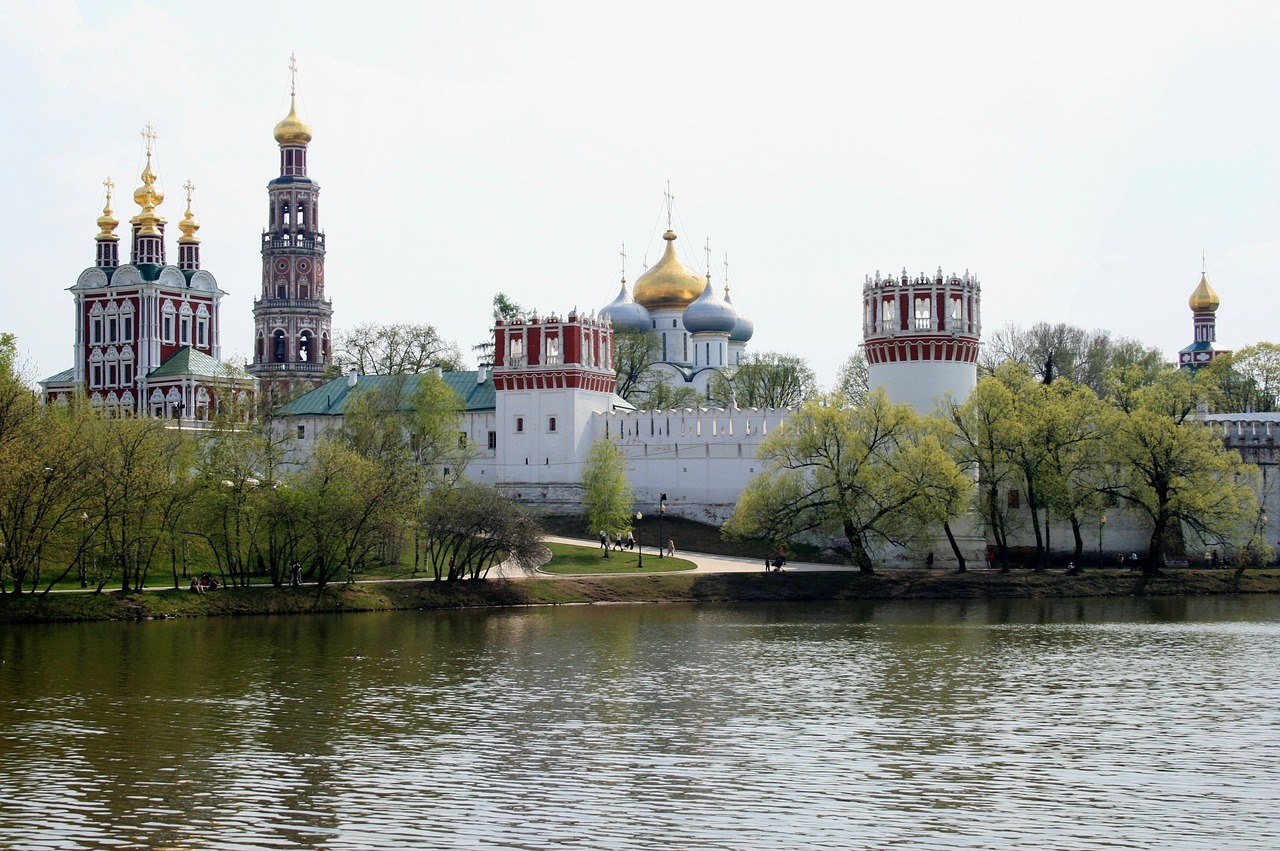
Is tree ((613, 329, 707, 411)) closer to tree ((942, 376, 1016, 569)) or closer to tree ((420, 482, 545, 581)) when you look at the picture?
tree ((942, 376, 1016, 569))

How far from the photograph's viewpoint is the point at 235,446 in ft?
137

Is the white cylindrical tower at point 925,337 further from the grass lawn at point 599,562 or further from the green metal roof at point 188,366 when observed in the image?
the green metal roof at point 188,366

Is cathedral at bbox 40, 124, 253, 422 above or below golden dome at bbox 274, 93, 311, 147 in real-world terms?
below

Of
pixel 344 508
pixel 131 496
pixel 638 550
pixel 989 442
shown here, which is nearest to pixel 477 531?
pixel 344 508

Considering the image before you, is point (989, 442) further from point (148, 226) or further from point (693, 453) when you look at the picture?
point (148, 226)

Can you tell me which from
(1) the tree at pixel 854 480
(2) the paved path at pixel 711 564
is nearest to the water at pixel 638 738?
(2) the paved path at pixel 711 564

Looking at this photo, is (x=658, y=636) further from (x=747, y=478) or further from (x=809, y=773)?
(x=747, y=478)

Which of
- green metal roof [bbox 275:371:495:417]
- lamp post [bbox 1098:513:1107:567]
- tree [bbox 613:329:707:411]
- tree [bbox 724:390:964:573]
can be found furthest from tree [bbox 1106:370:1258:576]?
tree [bbox 613:329:707:411]

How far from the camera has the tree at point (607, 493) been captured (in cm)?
5106

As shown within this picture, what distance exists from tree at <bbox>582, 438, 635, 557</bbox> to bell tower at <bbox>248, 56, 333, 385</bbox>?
31462 millimetres

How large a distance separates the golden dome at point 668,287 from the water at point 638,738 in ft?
162

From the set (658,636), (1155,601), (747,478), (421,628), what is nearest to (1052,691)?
(658,636)

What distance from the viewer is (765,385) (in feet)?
253

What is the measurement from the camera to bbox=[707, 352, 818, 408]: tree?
76.6 meters
